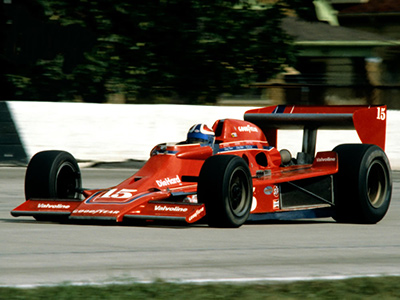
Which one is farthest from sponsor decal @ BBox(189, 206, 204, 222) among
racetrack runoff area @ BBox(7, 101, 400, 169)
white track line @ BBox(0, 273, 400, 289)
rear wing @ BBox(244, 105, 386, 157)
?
racetrack runoff area @ BBox(7, 101, 400, 169)

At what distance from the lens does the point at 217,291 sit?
538cm

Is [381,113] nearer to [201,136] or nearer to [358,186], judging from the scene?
[358,186]

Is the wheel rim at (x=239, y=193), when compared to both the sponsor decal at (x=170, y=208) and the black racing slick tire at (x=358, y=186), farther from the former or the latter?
the black racing slick tire at (x=358, y=186)

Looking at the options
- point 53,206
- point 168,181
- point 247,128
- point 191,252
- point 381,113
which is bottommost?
point 191,252

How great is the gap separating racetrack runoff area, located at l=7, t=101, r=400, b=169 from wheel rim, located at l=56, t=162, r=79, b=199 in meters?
7.59

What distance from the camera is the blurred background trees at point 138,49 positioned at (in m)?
22.4

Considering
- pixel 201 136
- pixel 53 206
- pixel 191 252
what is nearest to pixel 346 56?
pixel 201 136

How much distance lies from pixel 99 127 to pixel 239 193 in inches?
357

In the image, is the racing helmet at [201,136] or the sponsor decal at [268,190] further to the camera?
the racing helmet at [201,136]

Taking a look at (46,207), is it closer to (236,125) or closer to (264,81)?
(236,125)

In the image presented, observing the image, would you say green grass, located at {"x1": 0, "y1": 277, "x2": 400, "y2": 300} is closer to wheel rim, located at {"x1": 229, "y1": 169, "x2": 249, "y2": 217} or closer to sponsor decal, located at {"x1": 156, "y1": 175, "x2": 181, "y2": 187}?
wheel rim, located at {"x1": 229, "y1": 169, "x2": 249, "y2": 217}

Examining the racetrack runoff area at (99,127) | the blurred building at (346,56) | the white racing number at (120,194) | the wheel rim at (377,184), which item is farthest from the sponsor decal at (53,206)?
the blurred building at (346,56)

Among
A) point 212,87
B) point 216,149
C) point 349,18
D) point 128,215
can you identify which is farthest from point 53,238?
point 349,18

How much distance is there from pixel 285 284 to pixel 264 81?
18.4 metres
